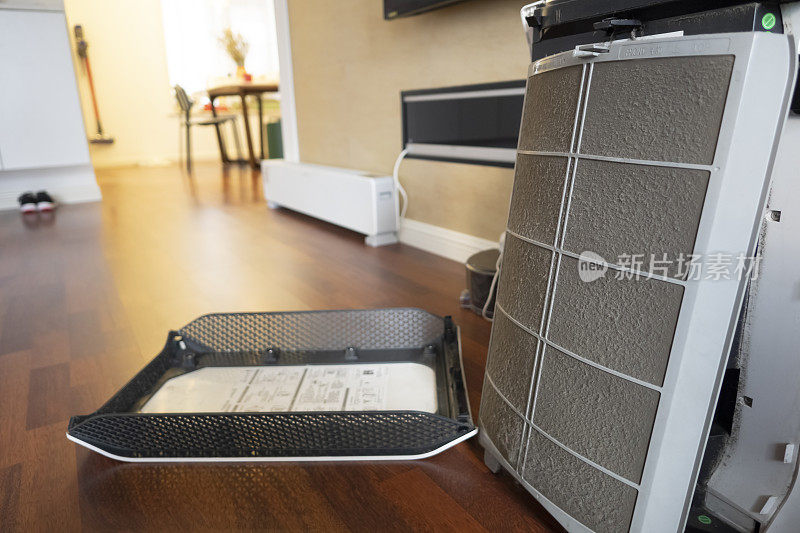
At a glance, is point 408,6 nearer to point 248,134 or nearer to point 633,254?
point 633,254

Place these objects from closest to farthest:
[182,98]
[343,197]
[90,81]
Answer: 1. [343,197]
2. [182,98]
3. [90,81]

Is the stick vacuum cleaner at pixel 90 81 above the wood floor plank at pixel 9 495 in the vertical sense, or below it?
above

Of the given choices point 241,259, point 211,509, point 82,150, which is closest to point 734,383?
point 211,509

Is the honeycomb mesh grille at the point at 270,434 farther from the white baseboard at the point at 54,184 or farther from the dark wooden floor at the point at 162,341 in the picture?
the white baseboard at the point at 54,184

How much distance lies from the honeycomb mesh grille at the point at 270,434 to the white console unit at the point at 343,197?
4.41 feet

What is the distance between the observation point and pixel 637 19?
537 mm

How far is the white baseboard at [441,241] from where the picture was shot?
1.77m

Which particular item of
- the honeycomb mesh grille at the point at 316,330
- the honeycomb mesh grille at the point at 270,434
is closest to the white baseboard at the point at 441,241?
the honeycomb mesh grille at the point at 316,330

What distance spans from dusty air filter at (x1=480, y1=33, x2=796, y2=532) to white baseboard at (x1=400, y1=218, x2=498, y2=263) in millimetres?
1086

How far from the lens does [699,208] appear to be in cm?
45

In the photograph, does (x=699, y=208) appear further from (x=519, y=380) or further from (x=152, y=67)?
(x=152, y=67)

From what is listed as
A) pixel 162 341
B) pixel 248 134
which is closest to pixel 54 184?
pixel 248 134

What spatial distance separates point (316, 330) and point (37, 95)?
3.08 meters

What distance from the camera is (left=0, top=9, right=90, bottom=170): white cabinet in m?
3.03
